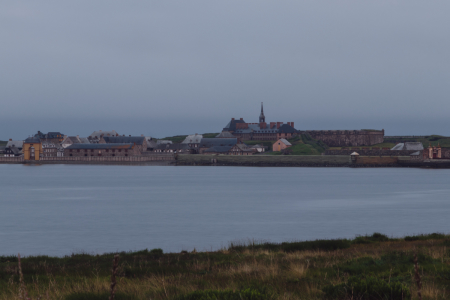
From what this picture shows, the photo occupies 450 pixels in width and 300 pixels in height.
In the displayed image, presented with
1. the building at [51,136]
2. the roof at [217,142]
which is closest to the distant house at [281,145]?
the roof at [217,142]

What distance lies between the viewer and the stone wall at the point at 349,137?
13650 centimetres

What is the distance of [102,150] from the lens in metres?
121

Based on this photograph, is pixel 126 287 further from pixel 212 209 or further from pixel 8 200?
pixel 8 200

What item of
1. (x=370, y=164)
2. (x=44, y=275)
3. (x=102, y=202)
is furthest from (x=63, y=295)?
(x=370, y=164)

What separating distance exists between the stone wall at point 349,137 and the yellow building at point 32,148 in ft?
257

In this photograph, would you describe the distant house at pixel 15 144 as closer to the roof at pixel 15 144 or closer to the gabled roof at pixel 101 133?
the roof at pixel 15 144

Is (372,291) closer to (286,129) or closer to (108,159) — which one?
(108,159)

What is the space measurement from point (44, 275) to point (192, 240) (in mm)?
12618

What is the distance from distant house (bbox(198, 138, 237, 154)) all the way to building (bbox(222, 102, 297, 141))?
19657 mm

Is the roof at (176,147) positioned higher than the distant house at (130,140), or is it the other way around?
the distant house at (130,140)

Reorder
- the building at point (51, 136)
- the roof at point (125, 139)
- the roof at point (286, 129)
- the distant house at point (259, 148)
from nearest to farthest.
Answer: the roof at point (125, 139) → the distant house at point (259, 148) → the roof at point (286, 129) → the building at point (51, 136)

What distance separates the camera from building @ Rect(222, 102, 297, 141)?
143m

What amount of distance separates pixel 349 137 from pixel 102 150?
70921mm

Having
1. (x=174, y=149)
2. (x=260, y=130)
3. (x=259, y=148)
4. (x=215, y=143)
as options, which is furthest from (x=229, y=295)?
(x=260, y=130)
